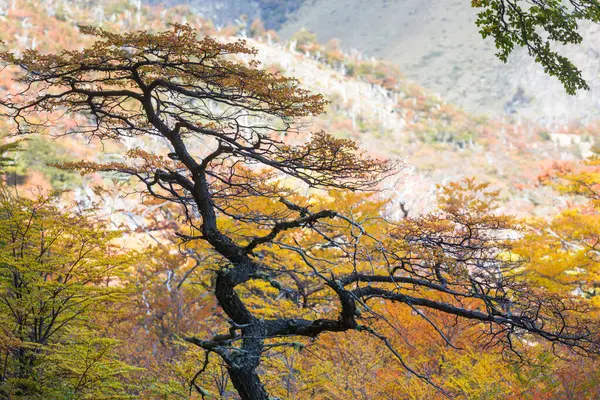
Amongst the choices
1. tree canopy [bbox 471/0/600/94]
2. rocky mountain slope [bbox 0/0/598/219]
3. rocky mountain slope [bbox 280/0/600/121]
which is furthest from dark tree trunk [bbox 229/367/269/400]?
rocky mountain slope [bbox 280/0/600/121]

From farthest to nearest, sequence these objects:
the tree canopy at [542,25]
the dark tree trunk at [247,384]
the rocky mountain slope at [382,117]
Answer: the rocky mountain slope at [382,117]
the dark tree trunk at [247,384]
the tree canopy at [542,25]

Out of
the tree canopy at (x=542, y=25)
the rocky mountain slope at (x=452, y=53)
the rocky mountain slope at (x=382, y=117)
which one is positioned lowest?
the tree canopy at (x=542, y=25)

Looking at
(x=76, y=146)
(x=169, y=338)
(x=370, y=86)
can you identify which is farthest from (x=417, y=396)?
(x=370, y=86)

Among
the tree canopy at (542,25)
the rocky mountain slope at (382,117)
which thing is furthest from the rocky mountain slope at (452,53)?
the tree canopy at (542,25)

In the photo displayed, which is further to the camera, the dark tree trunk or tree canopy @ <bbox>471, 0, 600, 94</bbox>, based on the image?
the dark tree trunk

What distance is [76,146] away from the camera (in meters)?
44.5

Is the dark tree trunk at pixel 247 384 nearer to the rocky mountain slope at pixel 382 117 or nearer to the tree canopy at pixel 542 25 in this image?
the tree canopy at pixel 542 25

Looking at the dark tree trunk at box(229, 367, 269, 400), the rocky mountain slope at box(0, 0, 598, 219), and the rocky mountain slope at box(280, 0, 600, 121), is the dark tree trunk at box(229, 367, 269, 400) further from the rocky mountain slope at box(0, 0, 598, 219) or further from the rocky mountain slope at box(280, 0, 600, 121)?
the rocky mountain slope at box(280, 0, 600, 121)

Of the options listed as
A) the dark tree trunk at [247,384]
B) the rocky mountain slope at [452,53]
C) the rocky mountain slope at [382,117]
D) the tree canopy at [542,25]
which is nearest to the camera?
the tree canopy at [542,25]

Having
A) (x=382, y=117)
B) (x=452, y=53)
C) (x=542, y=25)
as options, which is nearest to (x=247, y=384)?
(x=542, y=25)

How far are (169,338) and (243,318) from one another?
947cm

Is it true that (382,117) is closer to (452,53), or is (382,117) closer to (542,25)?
(452,53)

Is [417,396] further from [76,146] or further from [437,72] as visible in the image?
[437,72]

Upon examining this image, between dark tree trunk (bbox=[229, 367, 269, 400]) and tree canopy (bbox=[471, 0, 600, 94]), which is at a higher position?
tree canopy (bbox=[471, 0, 600, 94])
